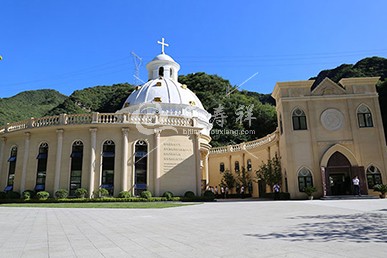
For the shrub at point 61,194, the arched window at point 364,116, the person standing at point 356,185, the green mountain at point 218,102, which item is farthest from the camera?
the green mountain at point 218,102

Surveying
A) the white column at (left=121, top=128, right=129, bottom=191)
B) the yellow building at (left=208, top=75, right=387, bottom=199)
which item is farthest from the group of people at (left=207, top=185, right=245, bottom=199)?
the white column at (left=121, top=128, right=129, bottom=191)

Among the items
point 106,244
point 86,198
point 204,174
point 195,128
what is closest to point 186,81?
point 204,174

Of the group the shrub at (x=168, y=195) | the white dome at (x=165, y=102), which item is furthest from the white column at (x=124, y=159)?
the white dome at (x=165, y=102)

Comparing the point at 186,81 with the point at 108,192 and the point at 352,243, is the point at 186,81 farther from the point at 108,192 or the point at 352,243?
the point at 352,243

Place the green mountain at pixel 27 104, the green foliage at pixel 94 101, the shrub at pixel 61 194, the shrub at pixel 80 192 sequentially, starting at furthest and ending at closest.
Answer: the green foliage at pixel 94 101 → the green mountain at pixel 27 104 → the shrub at pixel 61 194 → the shrub at pixel 80 192

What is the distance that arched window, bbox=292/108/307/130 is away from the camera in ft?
87.4

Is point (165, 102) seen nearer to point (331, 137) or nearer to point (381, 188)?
point (331, 137)

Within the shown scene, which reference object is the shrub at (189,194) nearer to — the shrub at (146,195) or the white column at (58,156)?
the shrub at (146,195)

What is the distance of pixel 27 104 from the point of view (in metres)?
78.1

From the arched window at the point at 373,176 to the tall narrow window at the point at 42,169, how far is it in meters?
27.0

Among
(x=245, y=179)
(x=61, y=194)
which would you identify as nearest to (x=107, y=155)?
(x=61, y=194)

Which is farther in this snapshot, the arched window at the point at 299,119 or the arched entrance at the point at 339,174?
the arched window at the point at 299,119

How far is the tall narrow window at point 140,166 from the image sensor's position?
83.7 ft

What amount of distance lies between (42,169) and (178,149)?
11.9m
